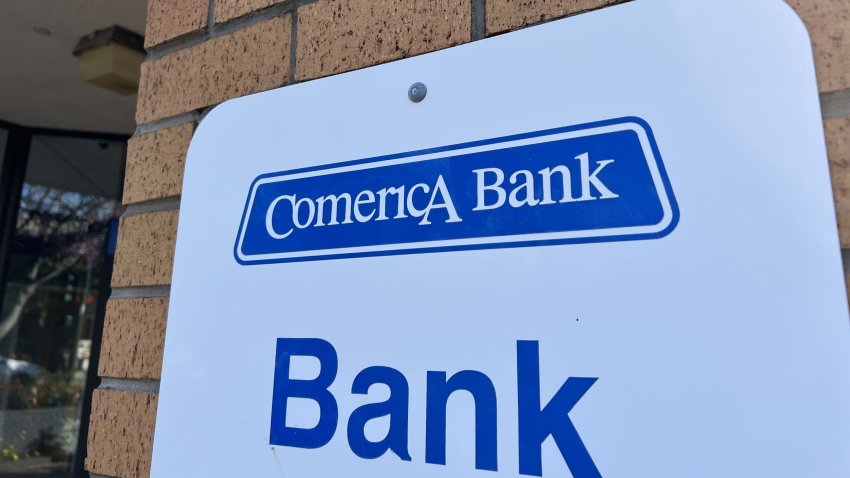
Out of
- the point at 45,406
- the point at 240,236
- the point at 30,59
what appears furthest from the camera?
the point at 45,406

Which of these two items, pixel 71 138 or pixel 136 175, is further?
pixel 71 138

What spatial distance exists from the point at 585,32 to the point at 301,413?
49cm

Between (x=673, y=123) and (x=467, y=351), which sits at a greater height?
(x=673, y=123)

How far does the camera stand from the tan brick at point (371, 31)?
0.65 m

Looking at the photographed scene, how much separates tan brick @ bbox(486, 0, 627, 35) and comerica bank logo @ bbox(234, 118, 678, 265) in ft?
0.50

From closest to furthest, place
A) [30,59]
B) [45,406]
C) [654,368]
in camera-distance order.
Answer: [654,368]
[30,59]
[45,406]

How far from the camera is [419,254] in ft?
1.86

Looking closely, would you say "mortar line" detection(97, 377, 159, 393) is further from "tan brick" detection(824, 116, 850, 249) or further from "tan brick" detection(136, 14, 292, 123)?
"tan brick" detection(824, 116, 850, 249)

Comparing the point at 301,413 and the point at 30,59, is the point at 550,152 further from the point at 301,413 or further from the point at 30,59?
the point at 30,59

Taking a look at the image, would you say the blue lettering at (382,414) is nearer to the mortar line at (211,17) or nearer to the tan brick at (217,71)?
the tan brick at (217,71)

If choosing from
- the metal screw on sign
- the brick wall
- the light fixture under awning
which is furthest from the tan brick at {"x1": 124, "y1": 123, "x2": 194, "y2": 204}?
the light fixture under awning

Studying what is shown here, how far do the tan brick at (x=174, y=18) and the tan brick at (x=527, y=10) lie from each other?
0.47 metres

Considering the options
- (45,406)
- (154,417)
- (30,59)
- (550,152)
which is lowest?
(45,406)

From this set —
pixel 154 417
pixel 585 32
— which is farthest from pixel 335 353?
pixel 585 32
